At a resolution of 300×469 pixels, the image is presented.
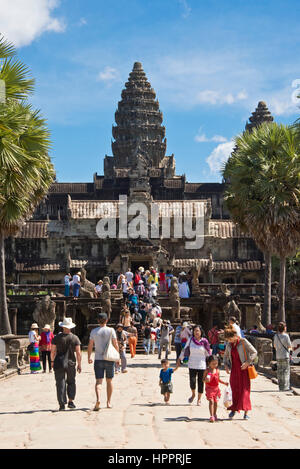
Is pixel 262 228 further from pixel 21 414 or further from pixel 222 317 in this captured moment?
pixel 21 414

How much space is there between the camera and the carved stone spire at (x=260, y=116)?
7719 cm

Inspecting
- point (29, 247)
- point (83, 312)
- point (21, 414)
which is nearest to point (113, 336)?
point (21, 414)

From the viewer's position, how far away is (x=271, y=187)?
87.9ft

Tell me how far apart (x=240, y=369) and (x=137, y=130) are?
219 ft

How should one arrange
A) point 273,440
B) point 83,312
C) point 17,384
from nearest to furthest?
point 273,440 < point 17,384 < point 83,312

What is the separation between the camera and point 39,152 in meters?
18.4

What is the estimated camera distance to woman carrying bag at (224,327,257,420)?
11.6 meters

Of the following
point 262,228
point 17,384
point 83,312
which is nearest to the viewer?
point 17,384

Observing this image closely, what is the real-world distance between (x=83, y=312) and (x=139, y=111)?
154ft

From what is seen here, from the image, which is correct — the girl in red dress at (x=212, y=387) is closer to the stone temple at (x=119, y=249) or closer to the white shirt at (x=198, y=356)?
the white shirt at (x=198, y=356)

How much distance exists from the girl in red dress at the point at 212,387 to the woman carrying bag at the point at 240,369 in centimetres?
23

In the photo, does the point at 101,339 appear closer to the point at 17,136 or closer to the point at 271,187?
the point at 17,136

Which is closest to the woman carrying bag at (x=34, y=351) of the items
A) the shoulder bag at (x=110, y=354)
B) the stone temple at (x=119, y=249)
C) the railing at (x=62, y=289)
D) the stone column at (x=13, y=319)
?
the shoulder bag at (x=110, y=354)

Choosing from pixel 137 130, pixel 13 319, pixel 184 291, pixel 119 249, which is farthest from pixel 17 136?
pixel 137 130
